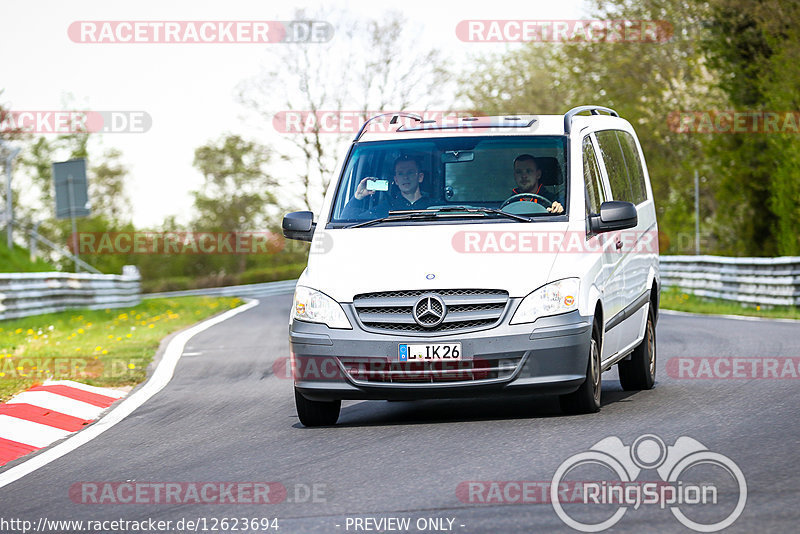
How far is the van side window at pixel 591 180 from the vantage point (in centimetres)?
919

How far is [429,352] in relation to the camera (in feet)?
26.7

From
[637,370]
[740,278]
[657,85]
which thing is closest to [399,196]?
[637,370]

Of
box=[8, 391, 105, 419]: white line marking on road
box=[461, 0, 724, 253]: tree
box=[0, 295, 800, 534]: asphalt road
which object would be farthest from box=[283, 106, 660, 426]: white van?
box=[461, 0, 724, 253]: tree

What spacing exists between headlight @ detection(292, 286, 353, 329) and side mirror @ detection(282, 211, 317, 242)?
792 mm

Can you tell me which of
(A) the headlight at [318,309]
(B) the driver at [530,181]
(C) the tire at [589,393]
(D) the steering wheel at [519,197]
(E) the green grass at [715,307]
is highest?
(B) the driver at [530,181]

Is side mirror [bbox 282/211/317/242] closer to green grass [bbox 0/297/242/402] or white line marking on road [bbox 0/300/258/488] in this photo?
white line marking on road [bbox 0/300/258/488]

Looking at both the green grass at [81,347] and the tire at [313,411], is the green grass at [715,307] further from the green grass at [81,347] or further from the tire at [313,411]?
the tire at [313,411]

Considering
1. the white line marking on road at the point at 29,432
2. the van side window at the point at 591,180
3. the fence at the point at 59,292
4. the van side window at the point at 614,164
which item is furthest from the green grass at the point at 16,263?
the van side window at the point at 591,180

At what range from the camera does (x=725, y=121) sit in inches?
1100

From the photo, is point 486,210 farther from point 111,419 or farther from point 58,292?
point 58,292

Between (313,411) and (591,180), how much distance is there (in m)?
2.65

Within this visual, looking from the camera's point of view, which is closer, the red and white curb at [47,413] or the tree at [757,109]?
the red and white curb at [47,413]

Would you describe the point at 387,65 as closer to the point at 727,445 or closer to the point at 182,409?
the point at 182,409

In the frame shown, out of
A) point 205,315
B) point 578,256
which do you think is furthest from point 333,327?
point 205,315
